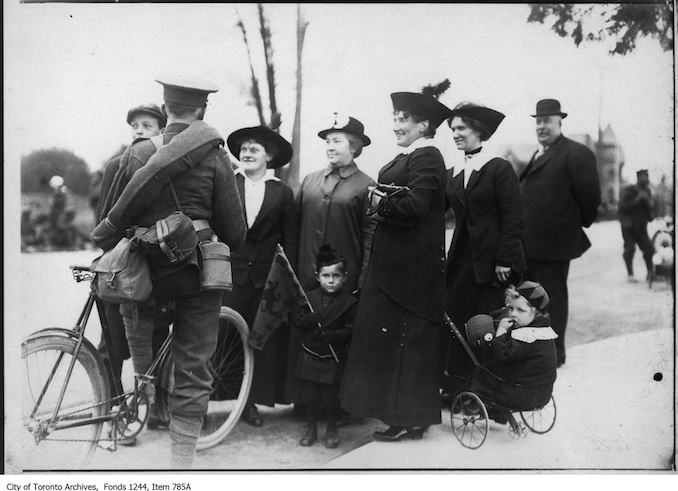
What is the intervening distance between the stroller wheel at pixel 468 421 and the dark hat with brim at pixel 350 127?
1.86m

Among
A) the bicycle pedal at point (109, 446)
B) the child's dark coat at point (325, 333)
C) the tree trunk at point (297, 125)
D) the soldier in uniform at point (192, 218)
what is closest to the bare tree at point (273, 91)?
the tree trunk at point (297, 125)

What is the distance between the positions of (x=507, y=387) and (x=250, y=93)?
263 centimetres

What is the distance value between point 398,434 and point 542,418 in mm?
1006

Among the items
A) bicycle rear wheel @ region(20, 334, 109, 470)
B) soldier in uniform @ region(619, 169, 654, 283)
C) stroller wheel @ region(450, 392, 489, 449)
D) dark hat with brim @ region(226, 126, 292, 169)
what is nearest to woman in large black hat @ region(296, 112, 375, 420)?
dark hat with brim @ region(226, 126, 292, 169)

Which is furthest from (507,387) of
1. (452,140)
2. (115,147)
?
(115,147)

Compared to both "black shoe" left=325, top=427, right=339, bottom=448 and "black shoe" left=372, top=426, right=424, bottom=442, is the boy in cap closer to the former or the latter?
"black shoe" left=325, top=427, right=339, bottom=448

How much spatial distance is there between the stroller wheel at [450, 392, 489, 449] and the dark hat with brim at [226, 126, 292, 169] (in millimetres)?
2012

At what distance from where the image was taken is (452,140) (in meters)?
4.94

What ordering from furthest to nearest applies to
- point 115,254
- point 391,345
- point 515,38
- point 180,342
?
point 515,38 < point 391,345 < point 180,342 < point 115,254

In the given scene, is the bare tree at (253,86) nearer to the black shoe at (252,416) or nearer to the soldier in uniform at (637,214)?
the black shoe at (252,416)

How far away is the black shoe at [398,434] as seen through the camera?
4.84 meters

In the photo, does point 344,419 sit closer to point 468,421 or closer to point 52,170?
point 468,421

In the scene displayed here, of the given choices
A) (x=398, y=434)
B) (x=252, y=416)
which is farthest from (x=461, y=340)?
(x=252, y=416)
